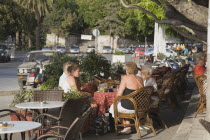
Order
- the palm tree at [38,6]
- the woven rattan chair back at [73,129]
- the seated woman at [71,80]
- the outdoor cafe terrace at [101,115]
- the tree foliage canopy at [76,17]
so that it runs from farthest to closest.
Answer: the palm tree at [38,6] < the tree foliage canopy at [76,17] < the seated woman at [71,80] < the outdoor cafe terrace at [101,115] < the woven rattan chair back at [73,129]

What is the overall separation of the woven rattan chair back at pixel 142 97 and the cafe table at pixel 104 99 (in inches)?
42.6

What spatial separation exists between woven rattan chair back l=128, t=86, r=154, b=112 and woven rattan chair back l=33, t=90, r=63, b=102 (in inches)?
51.7

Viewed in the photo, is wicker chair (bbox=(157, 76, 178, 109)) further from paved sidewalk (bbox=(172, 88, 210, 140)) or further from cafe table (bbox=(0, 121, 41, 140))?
cafe table (bbox=(0, 121, 41, 140))

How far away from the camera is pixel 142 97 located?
378 inches

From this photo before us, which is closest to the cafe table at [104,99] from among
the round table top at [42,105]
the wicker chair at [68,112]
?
the round table top at [42,105]

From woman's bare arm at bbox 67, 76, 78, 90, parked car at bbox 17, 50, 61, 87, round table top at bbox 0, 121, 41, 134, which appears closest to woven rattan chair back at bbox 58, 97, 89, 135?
round table top at bbox 0, 121, 41, 134

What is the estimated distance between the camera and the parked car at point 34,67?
19.7 metres

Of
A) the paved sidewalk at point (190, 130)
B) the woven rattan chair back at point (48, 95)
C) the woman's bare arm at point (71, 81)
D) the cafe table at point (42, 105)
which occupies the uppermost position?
the woman's bare arm at point (71, 81)

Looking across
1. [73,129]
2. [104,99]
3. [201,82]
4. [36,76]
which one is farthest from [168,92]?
[36,76]

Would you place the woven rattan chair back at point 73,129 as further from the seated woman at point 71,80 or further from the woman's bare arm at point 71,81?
the woman's bare arm at point 71,81

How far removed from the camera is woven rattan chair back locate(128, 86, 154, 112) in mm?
9493

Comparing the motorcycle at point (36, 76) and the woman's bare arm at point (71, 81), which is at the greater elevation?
the woman's bare arm at point (71, 81)

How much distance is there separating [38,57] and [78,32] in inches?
3272

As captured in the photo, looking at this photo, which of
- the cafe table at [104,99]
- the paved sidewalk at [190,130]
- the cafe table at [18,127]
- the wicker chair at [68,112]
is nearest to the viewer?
the cafe table at [18,127]
